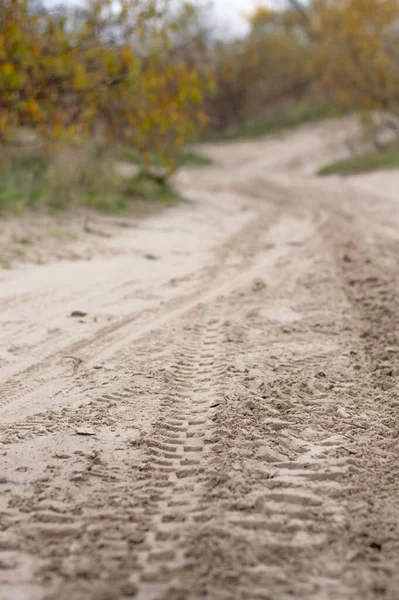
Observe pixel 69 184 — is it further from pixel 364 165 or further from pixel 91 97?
pixel 364 165

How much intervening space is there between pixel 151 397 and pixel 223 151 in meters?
18.9

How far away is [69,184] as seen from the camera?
7.57 meters

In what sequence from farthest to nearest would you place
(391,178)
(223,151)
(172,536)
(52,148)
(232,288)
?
1. (223,151)
2. (391,178)
3. (52,148)
4. (232,288)
5. (172,536)

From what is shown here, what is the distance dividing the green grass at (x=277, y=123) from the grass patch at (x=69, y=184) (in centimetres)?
1469

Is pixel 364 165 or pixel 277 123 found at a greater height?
pixel 277 123

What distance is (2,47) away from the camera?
6035mm

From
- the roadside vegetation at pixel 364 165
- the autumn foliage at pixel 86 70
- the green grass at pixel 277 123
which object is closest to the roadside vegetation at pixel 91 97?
the autumn foliage at pixel 86 70

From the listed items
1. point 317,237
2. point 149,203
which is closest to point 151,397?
point 317,237

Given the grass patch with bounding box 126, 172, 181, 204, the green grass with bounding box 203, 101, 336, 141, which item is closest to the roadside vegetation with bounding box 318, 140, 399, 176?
the grass patch with bounding box 126, 172, 181, 204

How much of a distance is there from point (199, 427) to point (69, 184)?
572cm

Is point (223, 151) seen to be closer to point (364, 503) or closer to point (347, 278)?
point (347, 278)

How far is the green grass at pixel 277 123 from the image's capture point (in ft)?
76.6

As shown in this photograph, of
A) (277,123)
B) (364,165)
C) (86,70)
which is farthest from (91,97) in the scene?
(277,123)

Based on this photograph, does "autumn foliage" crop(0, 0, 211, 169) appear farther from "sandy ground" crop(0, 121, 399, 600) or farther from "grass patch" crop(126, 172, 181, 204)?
"sandy ground" crop(0, 121, 399, 600)
